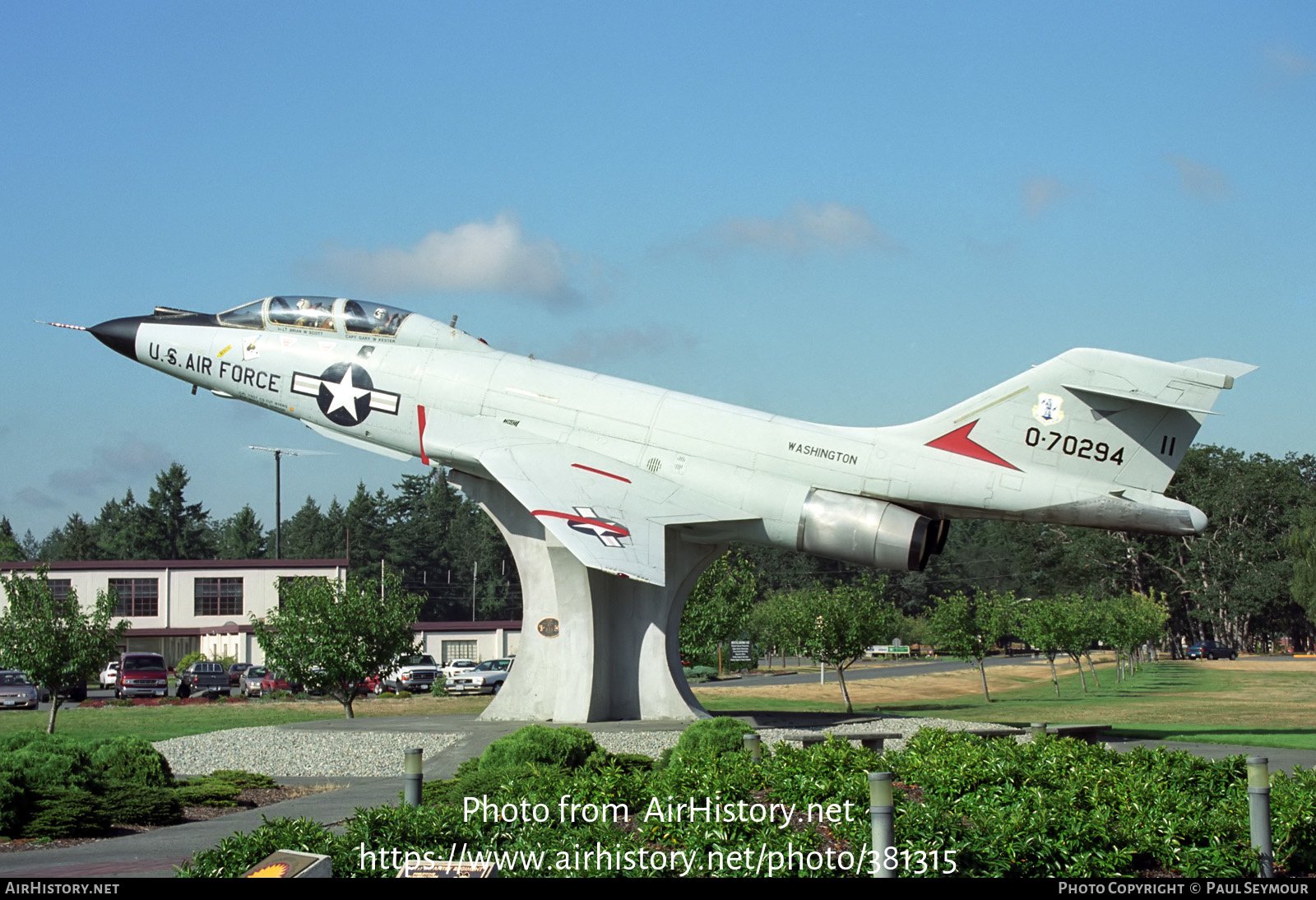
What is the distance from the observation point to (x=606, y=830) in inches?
363

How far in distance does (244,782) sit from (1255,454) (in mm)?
107918

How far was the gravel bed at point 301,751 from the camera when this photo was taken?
19.5 metres

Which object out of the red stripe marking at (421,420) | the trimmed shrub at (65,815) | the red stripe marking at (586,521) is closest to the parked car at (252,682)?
the red stripe marking at (421,420)

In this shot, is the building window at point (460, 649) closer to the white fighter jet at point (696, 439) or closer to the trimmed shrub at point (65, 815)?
the white fighter jet at point (696, 439)

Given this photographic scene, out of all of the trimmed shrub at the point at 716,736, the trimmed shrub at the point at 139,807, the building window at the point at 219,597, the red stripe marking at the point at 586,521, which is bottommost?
the trimmed shrub at the point at 139,807

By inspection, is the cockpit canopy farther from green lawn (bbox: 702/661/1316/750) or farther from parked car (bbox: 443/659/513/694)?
parked car (bbox: 443/659/513/694)

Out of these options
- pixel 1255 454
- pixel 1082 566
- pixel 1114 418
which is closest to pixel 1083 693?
pixel 1114 418

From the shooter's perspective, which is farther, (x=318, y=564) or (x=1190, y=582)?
(x=1190, y=582)

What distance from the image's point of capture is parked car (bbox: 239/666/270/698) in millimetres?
49250

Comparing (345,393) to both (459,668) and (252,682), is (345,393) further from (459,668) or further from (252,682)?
(459,668)

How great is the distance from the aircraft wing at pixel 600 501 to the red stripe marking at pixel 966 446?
11.3 ft

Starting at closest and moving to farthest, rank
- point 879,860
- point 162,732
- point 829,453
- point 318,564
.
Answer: point 879,860
point 829,453
point 162,732
point 318,564

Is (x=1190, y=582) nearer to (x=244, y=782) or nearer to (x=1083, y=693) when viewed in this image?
(x=1083, y=693)

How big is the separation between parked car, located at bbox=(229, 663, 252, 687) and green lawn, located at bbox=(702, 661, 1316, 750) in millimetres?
22611
